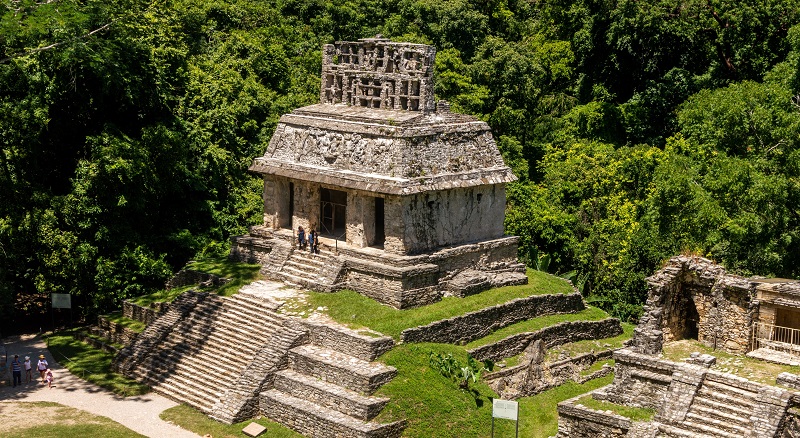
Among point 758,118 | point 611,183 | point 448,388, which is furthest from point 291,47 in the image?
point 448,388

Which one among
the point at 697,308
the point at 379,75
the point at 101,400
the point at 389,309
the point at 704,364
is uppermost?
the point at 379,75

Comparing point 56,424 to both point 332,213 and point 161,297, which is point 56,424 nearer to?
point 161,297

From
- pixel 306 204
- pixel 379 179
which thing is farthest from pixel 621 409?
pixel 306 204

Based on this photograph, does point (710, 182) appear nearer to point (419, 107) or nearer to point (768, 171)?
point (768, 171)

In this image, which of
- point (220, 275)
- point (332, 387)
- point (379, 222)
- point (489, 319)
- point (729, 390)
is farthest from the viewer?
point (220, 275)

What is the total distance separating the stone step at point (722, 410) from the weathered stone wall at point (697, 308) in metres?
1.98

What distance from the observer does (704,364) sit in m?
21.6

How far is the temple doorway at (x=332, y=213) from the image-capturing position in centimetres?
2984

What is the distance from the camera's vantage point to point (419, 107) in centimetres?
2819

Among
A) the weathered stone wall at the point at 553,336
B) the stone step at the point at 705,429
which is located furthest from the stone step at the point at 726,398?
the weathered stone wall at the point at 553,336

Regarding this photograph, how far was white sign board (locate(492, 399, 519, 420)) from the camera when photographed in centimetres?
2145

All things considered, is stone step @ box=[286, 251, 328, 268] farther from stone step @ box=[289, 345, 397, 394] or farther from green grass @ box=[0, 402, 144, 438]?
green grass @ box=[0, 402, 144, 438]

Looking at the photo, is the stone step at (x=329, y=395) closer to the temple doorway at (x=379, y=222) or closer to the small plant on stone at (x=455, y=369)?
the small plant on stone at (x=455, y=369)

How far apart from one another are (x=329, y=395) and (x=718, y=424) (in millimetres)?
7986
